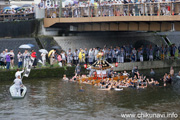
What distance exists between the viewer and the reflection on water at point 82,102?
79.8 feet

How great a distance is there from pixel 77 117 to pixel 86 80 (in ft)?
39.1

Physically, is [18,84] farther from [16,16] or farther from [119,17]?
[16,16]

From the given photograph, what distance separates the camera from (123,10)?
3934 cm

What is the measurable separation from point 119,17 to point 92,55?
4665mm

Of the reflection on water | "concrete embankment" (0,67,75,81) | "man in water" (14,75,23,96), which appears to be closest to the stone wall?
"concrete embankment" (0,67,75,81)

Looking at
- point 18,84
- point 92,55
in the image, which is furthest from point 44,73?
point 18,84

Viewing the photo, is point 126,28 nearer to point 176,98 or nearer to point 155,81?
point 155,81

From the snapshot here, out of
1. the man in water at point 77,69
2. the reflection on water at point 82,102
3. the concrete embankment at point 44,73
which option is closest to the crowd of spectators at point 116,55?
the concrete embankment at point 44,73

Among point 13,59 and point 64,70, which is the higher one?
A: point 13,59

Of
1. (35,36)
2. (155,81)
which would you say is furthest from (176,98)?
(35,36)

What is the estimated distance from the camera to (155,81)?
34719 millimetres

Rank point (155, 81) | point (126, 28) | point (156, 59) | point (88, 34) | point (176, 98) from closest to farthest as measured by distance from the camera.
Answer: point (176, 98)
point (155, 81)
point (126, 28)
point (156, 59)
point (88, 34)

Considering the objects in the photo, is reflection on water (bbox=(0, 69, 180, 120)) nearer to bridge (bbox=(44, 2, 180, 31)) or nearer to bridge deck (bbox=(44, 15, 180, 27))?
bridge deck (bbox=(44, 15, 180, 27))

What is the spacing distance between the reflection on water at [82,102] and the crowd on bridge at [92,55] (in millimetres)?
4083
